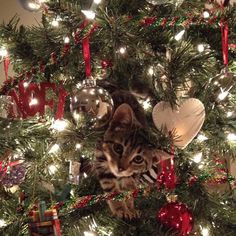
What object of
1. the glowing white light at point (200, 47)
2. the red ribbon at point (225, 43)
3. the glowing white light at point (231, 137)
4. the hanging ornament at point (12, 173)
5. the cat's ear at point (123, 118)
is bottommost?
the glowing white light at point (231, 137)

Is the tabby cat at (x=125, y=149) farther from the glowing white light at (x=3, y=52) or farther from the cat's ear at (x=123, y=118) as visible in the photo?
the glowing white light at (x=3, y=52)

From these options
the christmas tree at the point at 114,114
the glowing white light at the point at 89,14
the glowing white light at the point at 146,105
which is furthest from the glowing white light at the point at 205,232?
the glowing white light at the point at 89,14

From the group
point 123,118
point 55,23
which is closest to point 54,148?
point 123,118

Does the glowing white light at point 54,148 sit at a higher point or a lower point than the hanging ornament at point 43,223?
higher

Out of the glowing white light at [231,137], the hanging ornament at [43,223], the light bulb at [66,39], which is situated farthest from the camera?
the glowing white light at [231,137]

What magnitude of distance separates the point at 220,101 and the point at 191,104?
76 millimetres

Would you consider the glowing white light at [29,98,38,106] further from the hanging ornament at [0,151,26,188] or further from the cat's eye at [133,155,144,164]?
the cat's eye at [133,155,144,164]

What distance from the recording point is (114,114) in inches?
29.5

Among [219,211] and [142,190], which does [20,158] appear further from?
[219,211]

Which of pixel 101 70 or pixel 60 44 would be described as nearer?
pixel 60 44

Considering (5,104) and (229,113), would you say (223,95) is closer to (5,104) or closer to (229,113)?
(229,113)

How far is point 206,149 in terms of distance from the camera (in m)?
0.87

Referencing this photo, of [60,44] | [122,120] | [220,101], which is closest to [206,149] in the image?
[220,101]

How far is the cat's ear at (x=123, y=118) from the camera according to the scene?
0.75m
